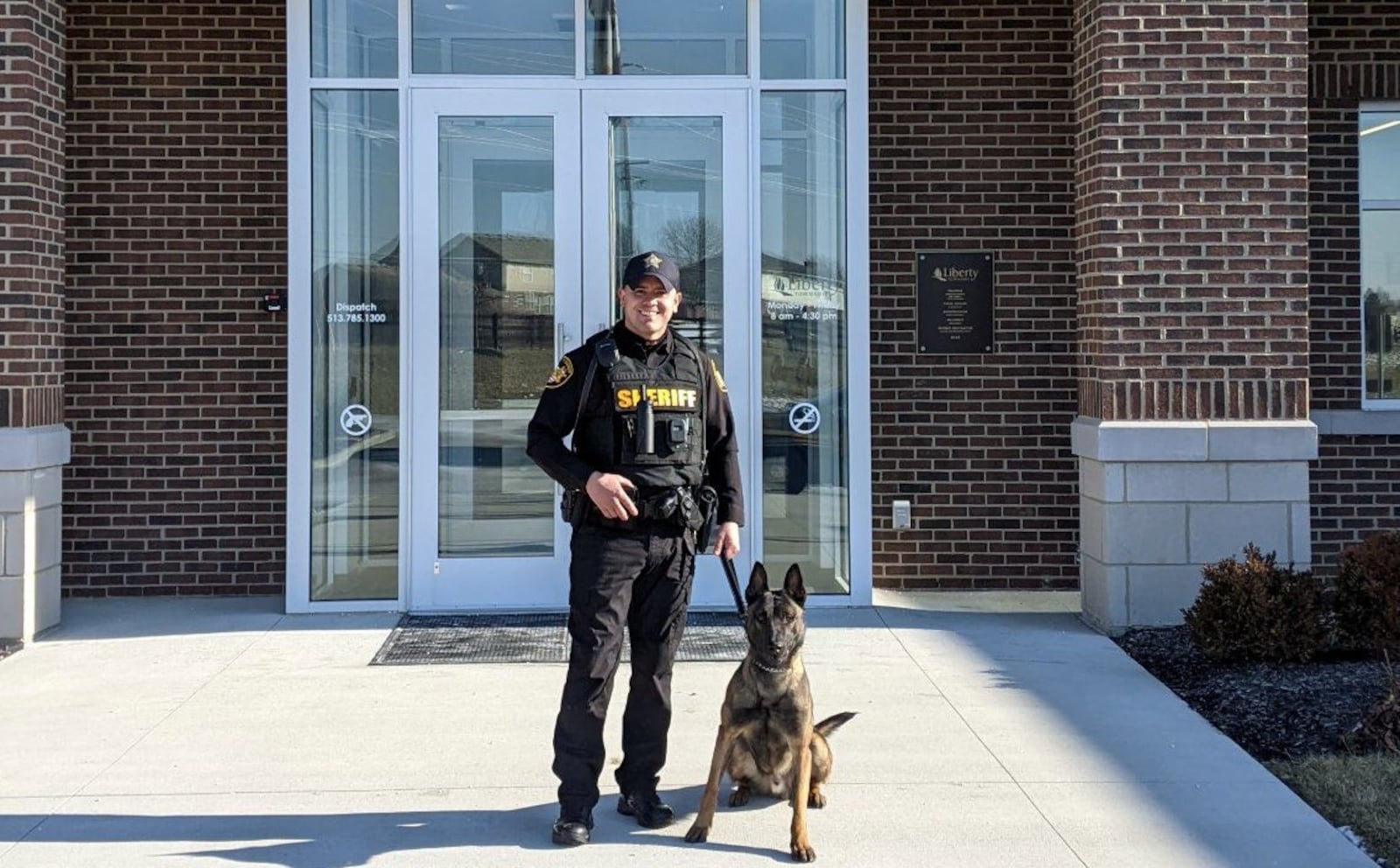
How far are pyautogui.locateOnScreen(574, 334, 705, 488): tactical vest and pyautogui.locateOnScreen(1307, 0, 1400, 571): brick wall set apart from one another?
245 inches

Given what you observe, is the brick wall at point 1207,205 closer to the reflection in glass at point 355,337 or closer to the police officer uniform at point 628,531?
the police officer uniform at point 628,531

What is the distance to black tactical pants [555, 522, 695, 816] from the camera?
511cm

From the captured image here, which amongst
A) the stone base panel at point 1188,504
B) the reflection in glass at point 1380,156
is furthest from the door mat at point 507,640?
the reflection in glass at point 1380,156

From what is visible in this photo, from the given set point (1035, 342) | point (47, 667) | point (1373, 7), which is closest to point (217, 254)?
point (47, 667)

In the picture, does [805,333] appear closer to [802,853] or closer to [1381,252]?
[1381,252]

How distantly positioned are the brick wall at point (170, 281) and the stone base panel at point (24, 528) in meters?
0.94

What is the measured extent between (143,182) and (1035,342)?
577cm

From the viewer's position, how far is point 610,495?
497cm

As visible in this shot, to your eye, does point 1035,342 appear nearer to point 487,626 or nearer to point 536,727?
point 487,626

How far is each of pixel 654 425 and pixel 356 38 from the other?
16.5 ft

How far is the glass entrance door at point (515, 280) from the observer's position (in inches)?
356

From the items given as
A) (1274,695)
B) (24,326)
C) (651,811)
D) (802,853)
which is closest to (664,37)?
(24,326)

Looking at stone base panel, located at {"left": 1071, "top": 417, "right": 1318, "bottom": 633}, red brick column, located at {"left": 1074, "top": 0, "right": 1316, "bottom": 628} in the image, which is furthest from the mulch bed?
red brick column, located at {"left": 1074, "top": 0, "right": 1316, "bottom": 628}

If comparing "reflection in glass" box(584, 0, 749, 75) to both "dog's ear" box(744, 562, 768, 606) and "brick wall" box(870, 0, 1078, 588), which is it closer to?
"brick wall" box(870, 0, 1078, 588)
